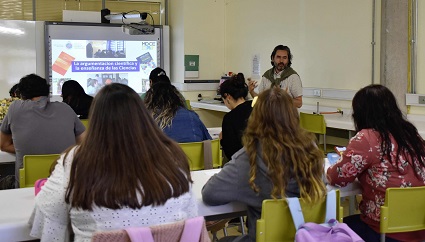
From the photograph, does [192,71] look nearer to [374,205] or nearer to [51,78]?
[51,78]

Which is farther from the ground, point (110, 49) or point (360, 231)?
point (110, 49)

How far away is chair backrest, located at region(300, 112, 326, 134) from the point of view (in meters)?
5.03

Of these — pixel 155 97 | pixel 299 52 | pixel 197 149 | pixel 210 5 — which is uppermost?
pixel 210 5

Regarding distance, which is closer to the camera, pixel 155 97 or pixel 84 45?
pixel 155 97

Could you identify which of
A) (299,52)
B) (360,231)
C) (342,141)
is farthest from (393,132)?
(299,52)

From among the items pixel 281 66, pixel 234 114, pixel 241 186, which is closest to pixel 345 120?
pixel 281 66

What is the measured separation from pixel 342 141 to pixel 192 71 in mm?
3009

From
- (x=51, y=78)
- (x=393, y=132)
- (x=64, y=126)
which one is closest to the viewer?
(x=393, y=132)

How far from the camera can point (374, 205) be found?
2469mm

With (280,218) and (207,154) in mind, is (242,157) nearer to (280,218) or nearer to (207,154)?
(280,218)

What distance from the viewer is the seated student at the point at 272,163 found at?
205 cm

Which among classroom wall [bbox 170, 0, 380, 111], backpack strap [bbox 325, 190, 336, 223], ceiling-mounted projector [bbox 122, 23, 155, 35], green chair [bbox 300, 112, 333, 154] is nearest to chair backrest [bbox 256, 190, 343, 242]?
backpack strap [bbox 325, 190, 336, 223]

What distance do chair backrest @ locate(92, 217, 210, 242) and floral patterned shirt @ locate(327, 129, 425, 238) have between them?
1.05 metres

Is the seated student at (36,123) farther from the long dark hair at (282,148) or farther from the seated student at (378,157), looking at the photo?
the seated student at (378,157)
